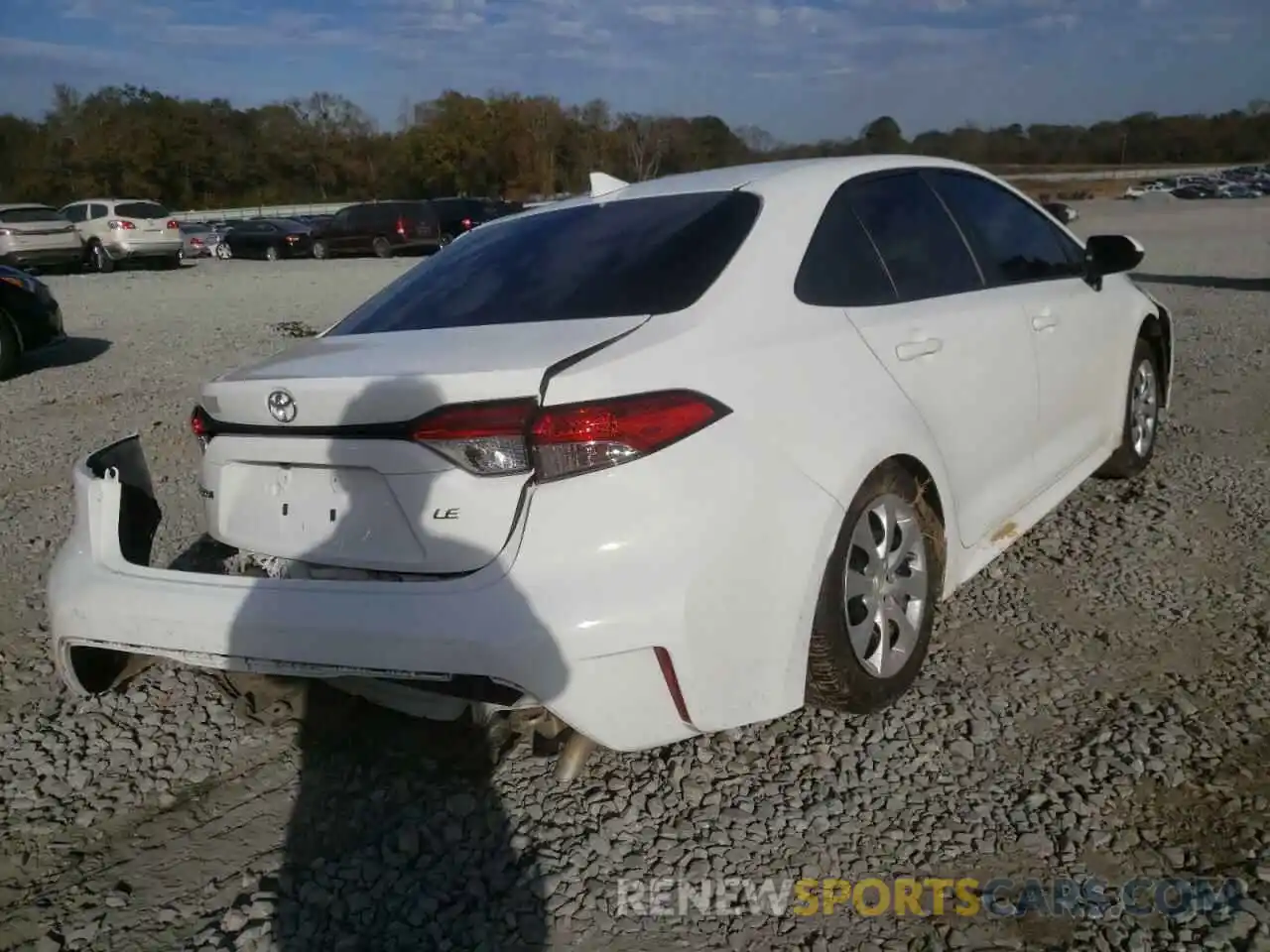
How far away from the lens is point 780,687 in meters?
2.51

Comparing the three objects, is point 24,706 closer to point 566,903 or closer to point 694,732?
point 566,903

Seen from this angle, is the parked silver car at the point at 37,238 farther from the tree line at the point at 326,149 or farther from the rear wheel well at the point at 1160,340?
the tree line at the point at 326,149

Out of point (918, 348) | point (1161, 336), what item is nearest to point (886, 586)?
point (918, 348)

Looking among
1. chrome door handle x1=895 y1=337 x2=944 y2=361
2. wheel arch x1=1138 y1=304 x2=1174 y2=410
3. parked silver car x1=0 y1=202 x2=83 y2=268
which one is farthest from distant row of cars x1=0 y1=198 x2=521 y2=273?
chrome door handle x1=895 y1=337 x2=944 y2=361

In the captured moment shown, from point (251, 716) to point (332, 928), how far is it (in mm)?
1110

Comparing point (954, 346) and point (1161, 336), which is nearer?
point (954, 346)

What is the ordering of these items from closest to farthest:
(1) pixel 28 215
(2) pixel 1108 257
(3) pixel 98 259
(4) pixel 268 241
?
(2) pixel 1108 257
(1) pixel 28 215
(3) pixel 98 259
(4) pixel 268 241

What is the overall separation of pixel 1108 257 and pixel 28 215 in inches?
941

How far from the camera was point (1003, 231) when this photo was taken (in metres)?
3.97

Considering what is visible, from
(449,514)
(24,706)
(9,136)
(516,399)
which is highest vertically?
(9,136)

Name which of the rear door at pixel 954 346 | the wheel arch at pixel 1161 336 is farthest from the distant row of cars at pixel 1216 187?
the rear door at pixel 954 346

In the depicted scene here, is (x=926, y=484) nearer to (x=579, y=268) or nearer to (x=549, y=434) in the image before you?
(x=579, y=268)

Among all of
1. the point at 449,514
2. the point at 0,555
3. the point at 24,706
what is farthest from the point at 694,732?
the point at 0,555

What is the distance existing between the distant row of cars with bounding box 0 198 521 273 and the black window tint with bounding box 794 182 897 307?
18105 mm
